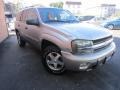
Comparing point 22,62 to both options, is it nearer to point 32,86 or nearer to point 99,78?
point 32,86

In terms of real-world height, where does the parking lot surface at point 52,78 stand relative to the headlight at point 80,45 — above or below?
below

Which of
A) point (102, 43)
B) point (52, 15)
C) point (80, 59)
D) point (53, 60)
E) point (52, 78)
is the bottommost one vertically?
point (52, 78)

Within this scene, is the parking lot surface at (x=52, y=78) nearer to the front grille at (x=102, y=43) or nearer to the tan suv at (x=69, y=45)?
the tan suv at (x=69, y=45)

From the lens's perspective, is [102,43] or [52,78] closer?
[102,43]

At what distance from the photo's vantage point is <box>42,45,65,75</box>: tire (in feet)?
11.1

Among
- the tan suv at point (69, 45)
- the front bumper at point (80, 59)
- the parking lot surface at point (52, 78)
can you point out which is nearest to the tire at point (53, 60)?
the tan suv at point (69, 45)

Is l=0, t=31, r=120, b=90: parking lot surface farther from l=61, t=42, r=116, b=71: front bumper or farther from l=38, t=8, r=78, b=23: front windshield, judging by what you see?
l=38, t=8, r=78, b=23: front windshield

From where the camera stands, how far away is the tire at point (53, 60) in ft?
11.1

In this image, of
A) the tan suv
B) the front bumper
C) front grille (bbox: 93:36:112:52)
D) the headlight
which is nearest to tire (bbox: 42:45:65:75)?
the tan suv

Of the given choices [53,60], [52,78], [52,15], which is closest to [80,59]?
[53,60]

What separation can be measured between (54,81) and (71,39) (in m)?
1.18

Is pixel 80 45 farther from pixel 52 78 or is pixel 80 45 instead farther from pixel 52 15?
pixel 52 15

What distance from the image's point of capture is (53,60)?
11.6 feet

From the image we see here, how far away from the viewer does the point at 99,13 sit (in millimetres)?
28484
